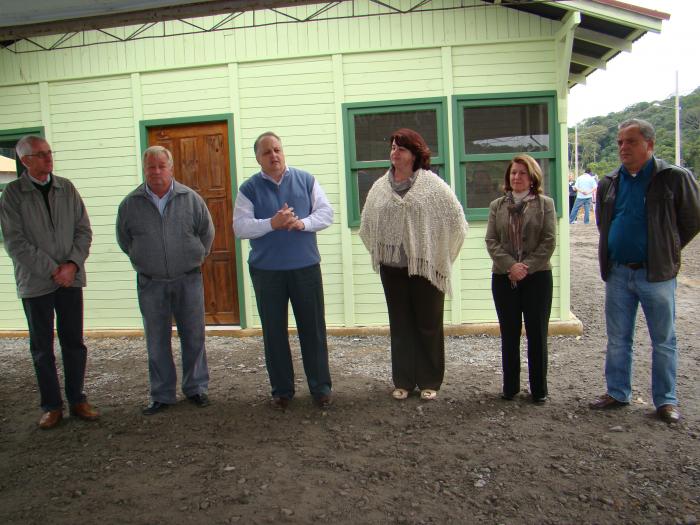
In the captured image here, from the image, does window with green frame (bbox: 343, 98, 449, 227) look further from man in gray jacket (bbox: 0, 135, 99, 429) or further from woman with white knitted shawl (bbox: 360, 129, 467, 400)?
man in gray jacket (bbox: 0, 135, 99, 429)

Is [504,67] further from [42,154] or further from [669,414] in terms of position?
[42,154]

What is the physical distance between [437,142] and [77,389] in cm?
377

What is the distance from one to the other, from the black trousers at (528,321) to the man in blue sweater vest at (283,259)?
1.20m

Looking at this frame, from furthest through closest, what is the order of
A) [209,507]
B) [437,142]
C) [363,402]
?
[437,142], [363,402], [209,507]

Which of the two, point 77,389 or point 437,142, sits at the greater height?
point 437,142

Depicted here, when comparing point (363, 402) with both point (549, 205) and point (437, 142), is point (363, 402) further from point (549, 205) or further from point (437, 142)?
point (437, 142)

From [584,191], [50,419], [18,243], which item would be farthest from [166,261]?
[584,191]

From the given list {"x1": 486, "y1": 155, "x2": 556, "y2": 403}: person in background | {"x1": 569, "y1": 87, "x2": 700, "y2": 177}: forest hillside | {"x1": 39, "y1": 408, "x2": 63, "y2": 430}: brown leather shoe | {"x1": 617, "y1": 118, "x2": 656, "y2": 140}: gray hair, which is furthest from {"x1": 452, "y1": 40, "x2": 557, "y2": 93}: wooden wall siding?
{"x1": 569, "y1": 87, "x2": 700, "y2": 177}: forest hillside

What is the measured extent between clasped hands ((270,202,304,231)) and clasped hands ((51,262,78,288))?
1303 mm

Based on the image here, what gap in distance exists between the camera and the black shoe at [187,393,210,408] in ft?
12.8

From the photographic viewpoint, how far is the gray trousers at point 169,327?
149 inches

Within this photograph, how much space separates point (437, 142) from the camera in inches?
218

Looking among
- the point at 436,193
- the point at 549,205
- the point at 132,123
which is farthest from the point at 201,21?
the point at 549,205

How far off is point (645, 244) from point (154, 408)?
3279 millimetres
